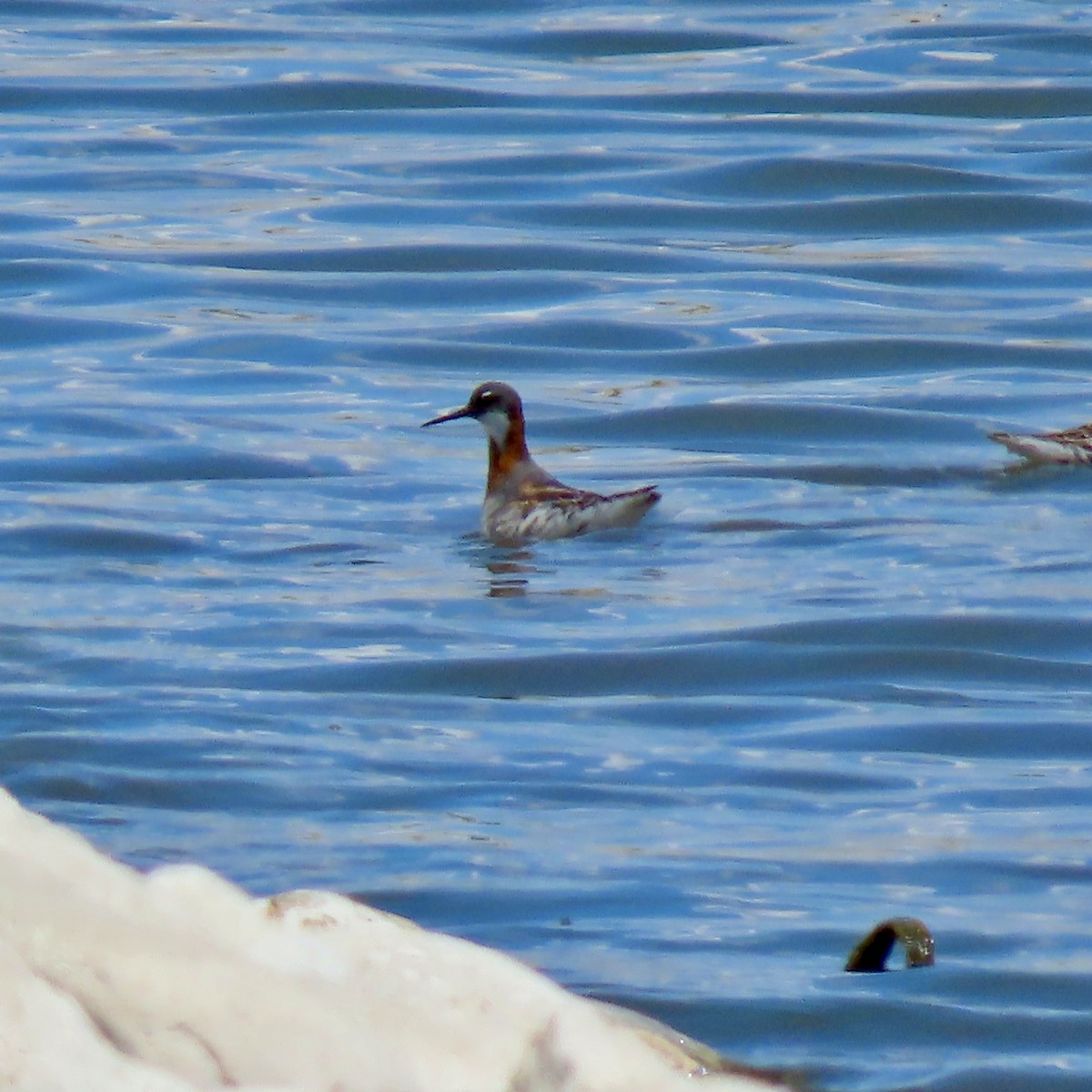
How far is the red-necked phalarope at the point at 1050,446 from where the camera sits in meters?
10.7

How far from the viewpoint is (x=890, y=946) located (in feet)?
17.1

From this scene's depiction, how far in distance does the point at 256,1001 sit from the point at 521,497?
671 cm

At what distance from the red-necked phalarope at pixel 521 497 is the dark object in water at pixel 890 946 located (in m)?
4.75

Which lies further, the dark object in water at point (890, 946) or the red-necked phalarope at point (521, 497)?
the red-necked phalarope at point (521, 497)

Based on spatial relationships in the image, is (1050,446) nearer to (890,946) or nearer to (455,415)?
(455,415)

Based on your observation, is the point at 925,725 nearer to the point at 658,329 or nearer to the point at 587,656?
the point at 587,656

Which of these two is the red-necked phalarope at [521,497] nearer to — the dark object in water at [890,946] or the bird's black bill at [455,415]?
the bird's black bill at [455,415]

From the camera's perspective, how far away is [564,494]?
10586 mm

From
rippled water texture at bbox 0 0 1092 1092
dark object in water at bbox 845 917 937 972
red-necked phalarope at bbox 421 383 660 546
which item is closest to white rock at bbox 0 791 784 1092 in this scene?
dark object in water at bbox 845 917 937 972

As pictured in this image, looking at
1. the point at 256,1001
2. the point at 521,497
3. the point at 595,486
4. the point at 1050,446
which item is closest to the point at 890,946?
the point at 256,1001

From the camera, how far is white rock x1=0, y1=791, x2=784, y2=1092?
144 inches

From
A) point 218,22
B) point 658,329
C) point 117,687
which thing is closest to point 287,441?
point 658,329

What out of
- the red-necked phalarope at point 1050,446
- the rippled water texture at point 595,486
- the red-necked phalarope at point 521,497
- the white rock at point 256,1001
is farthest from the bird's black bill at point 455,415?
the white rock at point 256,1001

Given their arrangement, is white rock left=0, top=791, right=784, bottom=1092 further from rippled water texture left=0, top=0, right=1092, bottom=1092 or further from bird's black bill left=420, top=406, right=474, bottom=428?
bird's black bill left=420, top=406, right=474, bottom=428
